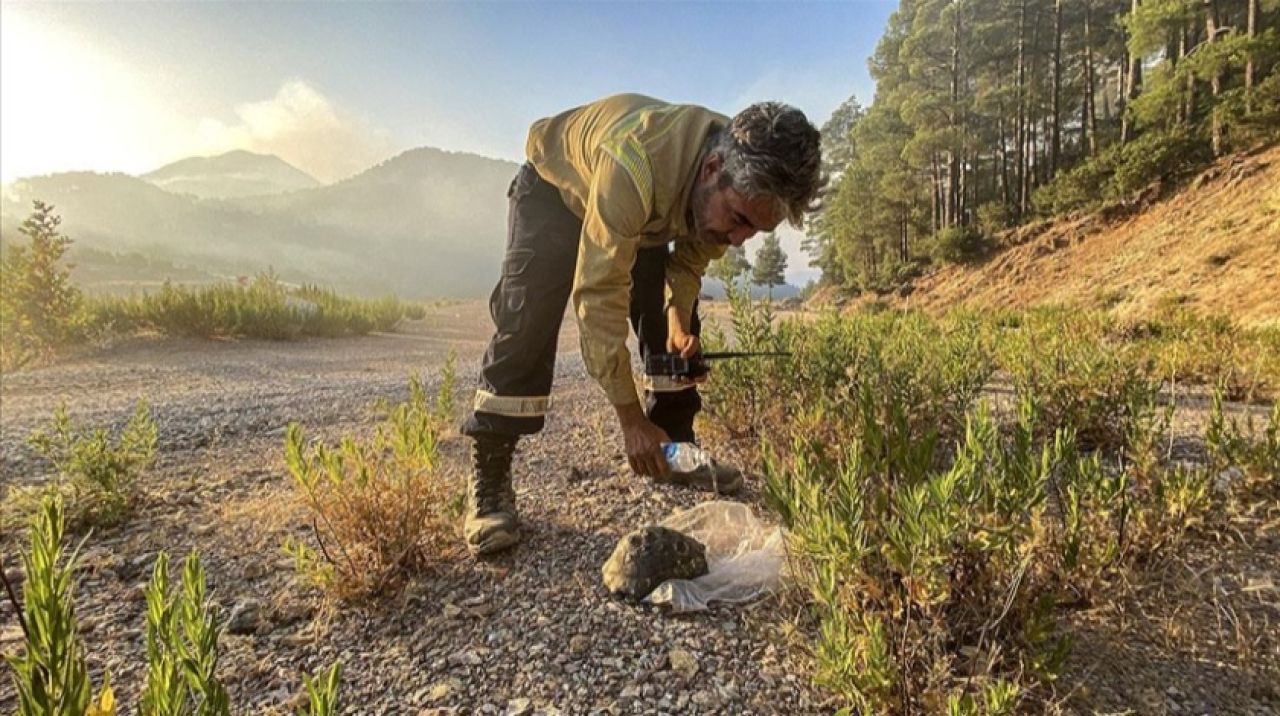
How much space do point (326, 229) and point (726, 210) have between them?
8732cm

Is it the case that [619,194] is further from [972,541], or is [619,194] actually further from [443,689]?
[443,689]

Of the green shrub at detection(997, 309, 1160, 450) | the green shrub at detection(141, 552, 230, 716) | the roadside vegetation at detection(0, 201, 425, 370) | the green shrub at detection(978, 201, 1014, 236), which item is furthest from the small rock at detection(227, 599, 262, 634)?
the green shrub at detection(978, 201, 1014, 236)

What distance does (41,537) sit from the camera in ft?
2.28

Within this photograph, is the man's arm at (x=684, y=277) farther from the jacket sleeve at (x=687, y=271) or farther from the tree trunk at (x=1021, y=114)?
the tree trunk at (x=1021, y=114)

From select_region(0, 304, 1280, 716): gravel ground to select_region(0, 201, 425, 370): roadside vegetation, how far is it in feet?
17.3

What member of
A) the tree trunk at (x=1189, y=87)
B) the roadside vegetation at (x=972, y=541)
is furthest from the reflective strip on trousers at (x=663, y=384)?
the tree trunk at (x=1189, y=87)

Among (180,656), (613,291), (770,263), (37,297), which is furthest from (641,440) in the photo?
(770,263)

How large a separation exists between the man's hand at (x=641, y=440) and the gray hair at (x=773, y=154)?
771mm

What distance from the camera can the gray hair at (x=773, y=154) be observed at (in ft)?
5.64

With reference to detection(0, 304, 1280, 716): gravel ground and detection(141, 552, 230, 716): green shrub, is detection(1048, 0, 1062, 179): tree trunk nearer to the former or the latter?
detection(0, 304, 1280, 716): gravel ground

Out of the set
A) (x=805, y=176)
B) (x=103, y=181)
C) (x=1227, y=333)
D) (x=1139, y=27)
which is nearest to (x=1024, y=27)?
(x=1139, y=27)

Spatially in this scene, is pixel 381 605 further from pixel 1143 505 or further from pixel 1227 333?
pixel 1227 333

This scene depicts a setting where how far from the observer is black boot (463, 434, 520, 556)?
6.49 feet

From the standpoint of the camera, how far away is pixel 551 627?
61.9 inches
